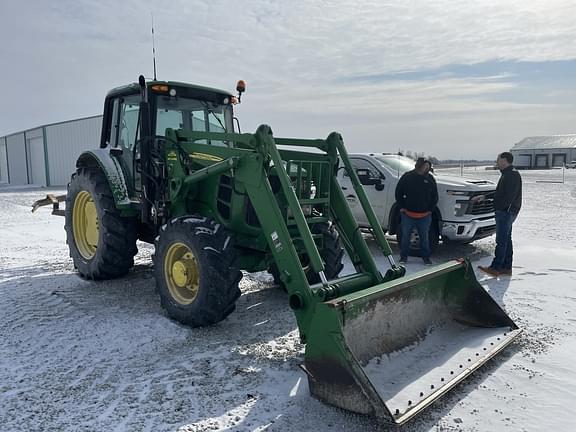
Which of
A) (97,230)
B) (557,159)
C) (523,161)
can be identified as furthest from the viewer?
(523,161)

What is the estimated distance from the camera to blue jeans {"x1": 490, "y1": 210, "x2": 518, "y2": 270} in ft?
22.1

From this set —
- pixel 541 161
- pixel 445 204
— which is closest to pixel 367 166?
pixel 445 204

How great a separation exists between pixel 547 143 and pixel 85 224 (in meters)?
67.5

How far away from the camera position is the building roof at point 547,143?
198 ft

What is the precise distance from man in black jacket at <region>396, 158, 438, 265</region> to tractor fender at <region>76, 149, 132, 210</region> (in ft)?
13.0

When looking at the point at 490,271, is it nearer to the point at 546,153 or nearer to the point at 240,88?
the point at 240,88

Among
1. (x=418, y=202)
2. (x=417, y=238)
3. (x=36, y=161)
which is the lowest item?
(x=417, y=238)

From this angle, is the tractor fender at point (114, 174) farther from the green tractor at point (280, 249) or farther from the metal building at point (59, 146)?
the metal building at point (59, 146)

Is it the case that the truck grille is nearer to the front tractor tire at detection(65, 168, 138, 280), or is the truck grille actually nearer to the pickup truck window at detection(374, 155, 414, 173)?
the pickup truck window at detection(374, 155, 414, 173)

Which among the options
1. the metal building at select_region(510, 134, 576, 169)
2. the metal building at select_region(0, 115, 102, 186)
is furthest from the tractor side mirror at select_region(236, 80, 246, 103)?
the metal building at select_region(510, 134, 576, 169)

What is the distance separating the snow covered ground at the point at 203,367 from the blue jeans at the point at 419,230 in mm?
1216

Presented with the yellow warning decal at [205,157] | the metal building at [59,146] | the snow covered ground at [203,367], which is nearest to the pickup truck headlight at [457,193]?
the snow covered ground at [203,367]

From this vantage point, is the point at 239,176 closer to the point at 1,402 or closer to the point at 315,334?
the point at 315,334

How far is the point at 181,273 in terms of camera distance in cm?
472
